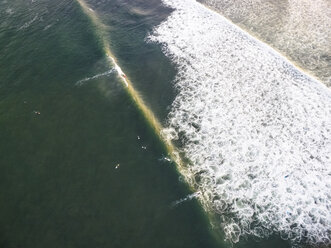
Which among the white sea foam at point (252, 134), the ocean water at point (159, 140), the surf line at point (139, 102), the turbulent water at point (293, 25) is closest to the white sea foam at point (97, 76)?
the ocean water at point (159, 140)

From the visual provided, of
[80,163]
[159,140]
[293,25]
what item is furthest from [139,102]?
[293,25]

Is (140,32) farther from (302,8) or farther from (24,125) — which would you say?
(302,8)

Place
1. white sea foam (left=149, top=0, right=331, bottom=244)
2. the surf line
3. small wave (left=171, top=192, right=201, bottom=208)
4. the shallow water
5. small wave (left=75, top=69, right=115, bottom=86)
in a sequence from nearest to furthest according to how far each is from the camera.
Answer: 1. the shallow water
2. white sea foam (left=149, top=0, right=331, bottom=244)
3. small wave (left=171, top=192, right=201, bottom=208)
4. the surf line
5. small wave (left=75, top=69, right=115, bottom=86)

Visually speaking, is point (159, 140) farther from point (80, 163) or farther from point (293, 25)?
point (293, 25)

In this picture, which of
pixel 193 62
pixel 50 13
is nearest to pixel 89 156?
pixel 193 62

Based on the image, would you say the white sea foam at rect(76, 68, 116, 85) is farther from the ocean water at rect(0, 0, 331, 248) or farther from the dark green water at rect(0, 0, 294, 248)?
the dark green water at rect(0, 0, 294, 248)

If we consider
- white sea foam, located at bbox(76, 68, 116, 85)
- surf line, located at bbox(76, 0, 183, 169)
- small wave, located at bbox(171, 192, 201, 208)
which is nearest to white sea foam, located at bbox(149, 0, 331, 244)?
small wave, located at bbox(171, 192, 201, 208)
